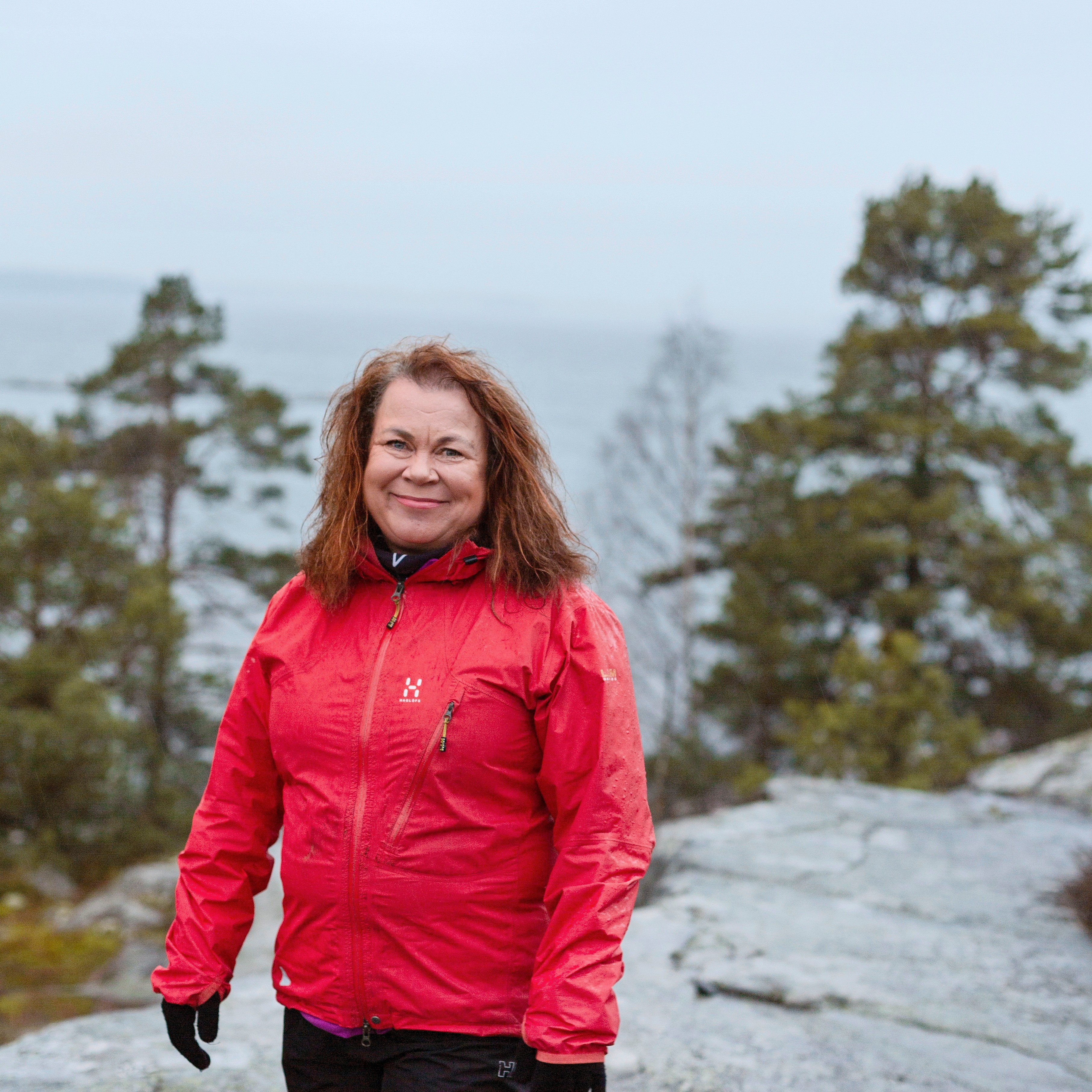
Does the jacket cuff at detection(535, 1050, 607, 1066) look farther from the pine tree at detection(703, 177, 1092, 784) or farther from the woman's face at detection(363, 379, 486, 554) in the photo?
the pine tree at detection(703, 177, 1092, 784)

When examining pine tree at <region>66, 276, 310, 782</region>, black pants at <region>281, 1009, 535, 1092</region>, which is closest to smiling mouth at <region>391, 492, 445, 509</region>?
black pants at <region>281, 1009, 535, 1092</region>

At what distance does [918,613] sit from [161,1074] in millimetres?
12738

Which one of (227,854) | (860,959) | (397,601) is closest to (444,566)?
(397,601)

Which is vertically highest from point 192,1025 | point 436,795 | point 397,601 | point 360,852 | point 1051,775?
point 397,601

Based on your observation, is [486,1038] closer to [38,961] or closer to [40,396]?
[38,961]

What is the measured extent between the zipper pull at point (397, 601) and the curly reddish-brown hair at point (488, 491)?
0.09 m

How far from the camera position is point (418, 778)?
1.71 m

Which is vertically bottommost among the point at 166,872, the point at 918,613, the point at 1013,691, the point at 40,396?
the point at 166,872

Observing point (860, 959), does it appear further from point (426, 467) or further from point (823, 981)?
point (426, 467)

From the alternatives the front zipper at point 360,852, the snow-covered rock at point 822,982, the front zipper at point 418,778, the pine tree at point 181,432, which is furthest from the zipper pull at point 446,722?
the pine tree at point 181,432

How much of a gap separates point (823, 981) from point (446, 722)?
2481 mm

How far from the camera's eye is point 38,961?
10125 mm

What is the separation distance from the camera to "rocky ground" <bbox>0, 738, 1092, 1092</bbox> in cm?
288

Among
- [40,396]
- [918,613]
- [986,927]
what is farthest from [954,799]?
[40,396]
